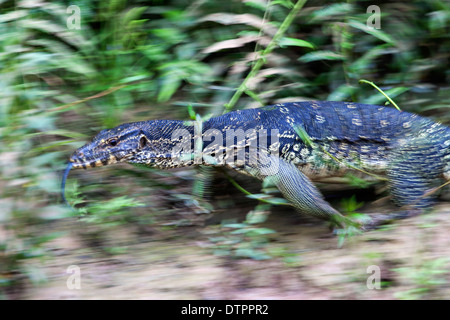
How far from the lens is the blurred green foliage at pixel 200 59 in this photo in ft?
14.9

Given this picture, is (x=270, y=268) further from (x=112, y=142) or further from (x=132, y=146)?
(x=112, y=142)

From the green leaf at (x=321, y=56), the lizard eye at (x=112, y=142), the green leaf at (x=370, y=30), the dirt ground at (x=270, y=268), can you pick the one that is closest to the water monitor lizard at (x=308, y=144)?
the lizard eye at (x=112, y=142)

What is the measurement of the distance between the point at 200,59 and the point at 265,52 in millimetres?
761

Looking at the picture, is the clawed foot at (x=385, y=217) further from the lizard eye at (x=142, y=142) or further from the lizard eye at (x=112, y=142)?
the lizard eye at (x=112, y=142)

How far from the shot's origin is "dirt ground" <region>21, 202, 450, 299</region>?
3.23m

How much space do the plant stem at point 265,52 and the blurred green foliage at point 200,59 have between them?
8 centimetres

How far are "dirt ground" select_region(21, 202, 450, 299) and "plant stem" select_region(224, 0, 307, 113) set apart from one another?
123cm

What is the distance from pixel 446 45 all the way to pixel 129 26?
3010 millimetres

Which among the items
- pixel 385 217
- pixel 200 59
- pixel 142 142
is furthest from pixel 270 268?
pixel 200 59

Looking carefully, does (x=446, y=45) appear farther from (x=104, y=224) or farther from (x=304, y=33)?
(x=104, y=224)

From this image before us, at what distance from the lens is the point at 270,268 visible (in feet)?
11.5

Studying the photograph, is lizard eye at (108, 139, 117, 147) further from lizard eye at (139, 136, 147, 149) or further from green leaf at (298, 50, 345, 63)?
green leaf at (298, 50, 345, 63)

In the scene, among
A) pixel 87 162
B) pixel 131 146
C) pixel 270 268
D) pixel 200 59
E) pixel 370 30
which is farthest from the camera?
pixel 200 59

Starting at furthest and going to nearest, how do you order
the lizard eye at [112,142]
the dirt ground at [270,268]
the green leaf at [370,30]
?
the green leaf at [370,30] → the lizard eye at [112,142] → the dirt ground at [270,268]
